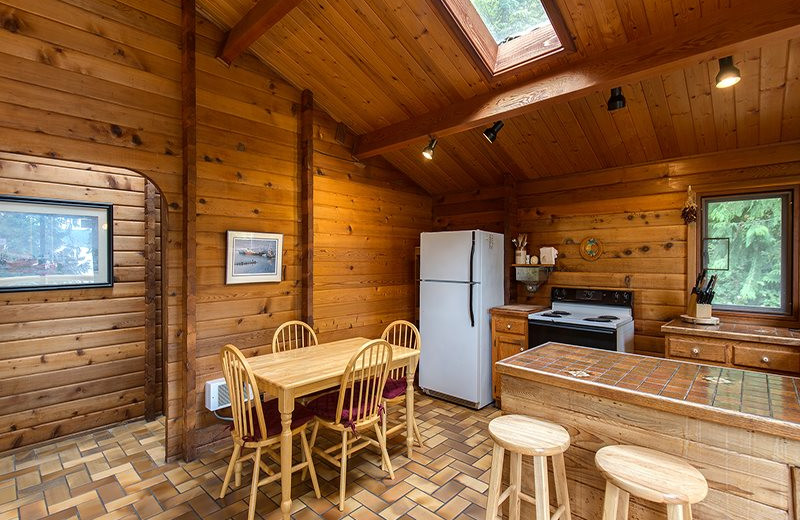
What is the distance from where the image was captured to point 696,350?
8.77 ft

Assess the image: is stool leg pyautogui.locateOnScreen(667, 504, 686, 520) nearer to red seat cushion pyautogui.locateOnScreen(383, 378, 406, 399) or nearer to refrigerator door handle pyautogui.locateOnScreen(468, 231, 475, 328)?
red seat cushion pyautogui.locateOnScreen(383, 378, 406, 399)

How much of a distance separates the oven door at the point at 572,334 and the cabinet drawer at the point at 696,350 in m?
0.37

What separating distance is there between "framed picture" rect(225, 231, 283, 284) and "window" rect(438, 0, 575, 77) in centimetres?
212

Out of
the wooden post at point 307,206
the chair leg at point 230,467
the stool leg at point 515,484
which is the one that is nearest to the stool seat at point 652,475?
the stool leg at point 515,484

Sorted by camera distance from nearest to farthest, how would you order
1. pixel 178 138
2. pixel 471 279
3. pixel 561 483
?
pixel 561 483
pixel 178 138
pixel 471 279

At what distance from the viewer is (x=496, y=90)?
2.79 meters

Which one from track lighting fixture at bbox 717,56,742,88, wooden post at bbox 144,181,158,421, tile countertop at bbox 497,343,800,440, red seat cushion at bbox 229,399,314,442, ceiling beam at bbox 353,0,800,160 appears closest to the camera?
tile countertop at bbox 497,343,800,440

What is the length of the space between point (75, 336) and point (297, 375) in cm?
223

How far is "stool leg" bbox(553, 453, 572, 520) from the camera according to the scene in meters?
1.65

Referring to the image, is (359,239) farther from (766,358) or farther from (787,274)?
(787,274)

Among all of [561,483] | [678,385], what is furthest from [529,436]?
[678,385]

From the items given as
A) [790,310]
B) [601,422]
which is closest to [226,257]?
[601,422]

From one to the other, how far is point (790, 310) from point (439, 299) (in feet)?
8.84

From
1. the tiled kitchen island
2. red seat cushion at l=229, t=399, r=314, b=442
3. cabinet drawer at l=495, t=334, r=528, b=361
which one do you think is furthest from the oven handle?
red seat cushion at l=229, t=399, r=314, b=442
